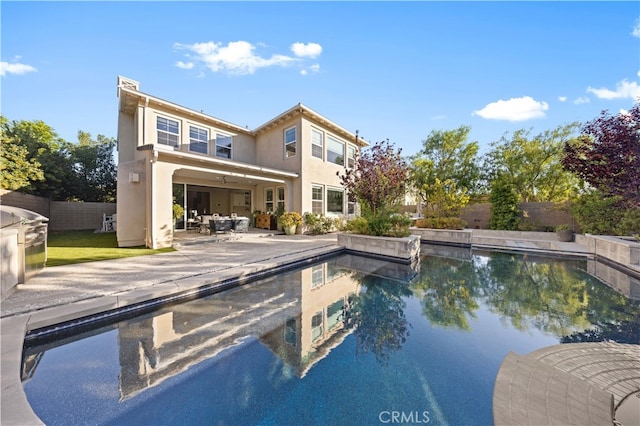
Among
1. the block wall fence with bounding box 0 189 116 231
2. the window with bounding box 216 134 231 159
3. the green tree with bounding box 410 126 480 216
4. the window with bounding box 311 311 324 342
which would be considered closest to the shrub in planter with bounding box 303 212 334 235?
the window with bounding box 216 134 231 159

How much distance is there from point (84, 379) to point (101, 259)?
539 centimetres

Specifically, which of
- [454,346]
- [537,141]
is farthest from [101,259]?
[537,141]

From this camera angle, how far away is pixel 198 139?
12.1 metres

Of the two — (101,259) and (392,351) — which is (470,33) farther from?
(101,259)

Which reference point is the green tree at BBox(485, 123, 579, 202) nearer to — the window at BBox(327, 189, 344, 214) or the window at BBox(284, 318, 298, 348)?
the window at BBox(327, 189, 344, 214)

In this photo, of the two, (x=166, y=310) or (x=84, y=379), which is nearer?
(x=84, y=379)

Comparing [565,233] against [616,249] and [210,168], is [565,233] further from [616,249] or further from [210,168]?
[210,168]

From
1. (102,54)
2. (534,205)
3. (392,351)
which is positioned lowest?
(392,351)

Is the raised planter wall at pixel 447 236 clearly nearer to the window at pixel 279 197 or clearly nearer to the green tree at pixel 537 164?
the green tree at pixel 537 164

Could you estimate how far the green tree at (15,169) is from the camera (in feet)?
39.5

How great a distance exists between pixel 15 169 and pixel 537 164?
102ft

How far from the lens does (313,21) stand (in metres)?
8.94

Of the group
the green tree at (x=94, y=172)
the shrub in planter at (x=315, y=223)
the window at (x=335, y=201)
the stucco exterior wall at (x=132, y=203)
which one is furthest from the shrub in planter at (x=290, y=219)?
the green tree at (x=94, y=172)

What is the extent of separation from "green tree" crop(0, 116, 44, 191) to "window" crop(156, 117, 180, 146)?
824 cm
